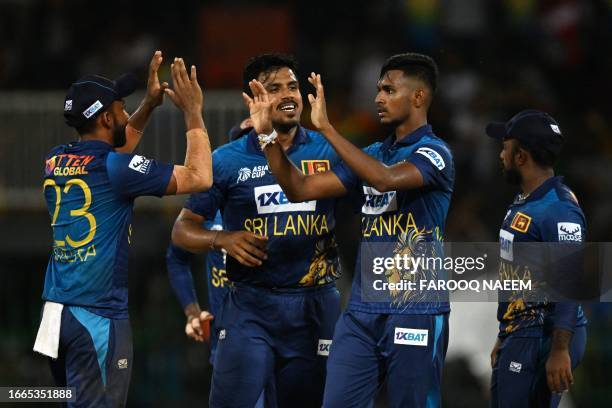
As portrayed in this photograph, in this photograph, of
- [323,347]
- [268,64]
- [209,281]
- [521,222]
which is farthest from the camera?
[209,281]

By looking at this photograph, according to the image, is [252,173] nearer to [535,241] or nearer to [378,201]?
[378,201]

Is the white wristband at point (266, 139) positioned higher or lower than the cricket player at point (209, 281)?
higher

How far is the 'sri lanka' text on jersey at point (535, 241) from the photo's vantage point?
6.75 metres

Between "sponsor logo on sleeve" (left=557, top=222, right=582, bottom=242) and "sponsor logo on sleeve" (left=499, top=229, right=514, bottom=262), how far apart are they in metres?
0.31

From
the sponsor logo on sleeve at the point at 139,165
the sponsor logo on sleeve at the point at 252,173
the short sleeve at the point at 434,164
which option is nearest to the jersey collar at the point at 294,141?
the sponsor logo on sleeve at the point at 252,173

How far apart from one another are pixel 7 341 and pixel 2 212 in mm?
1771

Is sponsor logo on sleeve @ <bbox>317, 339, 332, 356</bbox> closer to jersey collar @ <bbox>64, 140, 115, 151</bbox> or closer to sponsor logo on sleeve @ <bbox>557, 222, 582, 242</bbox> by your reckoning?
sponsor logo on sleeve @ <bbox>557, 222, 582, 242</bbox>

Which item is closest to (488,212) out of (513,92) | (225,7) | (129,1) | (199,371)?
(513,92)

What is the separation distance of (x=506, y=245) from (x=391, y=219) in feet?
2.83

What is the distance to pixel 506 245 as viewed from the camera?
6980mm

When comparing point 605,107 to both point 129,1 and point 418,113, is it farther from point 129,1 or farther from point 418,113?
point 418,113

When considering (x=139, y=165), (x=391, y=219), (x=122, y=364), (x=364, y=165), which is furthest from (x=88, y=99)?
(x=391, y=219)

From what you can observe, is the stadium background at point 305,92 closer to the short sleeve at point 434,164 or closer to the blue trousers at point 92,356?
the short sleeve at point 434,164

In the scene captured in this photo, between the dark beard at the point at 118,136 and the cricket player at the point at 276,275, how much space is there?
2.00 ft
